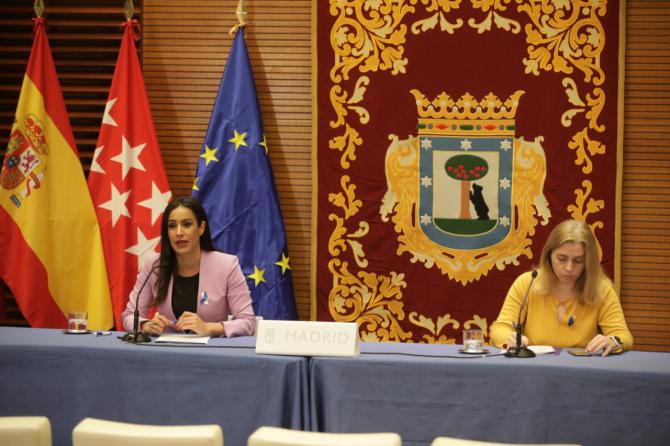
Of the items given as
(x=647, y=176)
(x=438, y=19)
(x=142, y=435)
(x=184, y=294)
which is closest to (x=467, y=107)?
(x=438, y=19)

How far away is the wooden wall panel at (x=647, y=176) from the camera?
185 inches

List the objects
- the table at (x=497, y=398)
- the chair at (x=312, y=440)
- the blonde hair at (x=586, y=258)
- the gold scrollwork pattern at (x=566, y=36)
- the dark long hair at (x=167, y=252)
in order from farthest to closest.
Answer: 1. the gold scrollwork pattern at (x=566, y=36)
2. the dark long hair at (x=167, y=252)
3. the blonde hair at (x=586, y=258)
4. the table at (x=497, y=398)
5. the chair at (x=312, y=440)

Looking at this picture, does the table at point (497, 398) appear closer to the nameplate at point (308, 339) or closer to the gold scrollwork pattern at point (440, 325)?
the nameplate at point (308, 339)

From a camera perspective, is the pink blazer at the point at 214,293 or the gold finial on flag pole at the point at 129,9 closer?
the pink blazer at the point at 214,293

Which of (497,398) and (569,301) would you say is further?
(569,301)

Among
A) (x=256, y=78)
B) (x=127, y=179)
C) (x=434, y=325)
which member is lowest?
(x=434, y=325)

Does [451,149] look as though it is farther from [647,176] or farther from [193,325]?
[193,325]

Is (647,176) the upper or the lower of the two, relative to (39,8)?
lower

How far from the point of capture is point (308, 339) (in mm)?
2922

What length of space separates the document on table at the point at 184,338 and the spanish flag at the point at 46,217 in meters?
1.66

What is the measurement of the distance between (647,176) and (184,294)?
117 inches

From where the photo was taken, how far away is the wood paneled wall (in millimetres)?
4707

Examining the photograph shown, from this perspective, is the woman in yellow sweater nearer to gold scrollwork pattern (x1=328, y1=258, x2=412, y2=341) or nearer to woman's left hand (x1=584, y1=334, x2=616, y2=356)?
woman's left hand (x1=584, y1=334, x2=616, y2=356)

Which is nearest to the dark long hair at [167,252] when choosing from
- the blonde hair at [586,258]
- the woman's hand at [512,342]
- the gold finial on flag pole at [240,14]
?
the gold finial on flag pole at [240,14]
